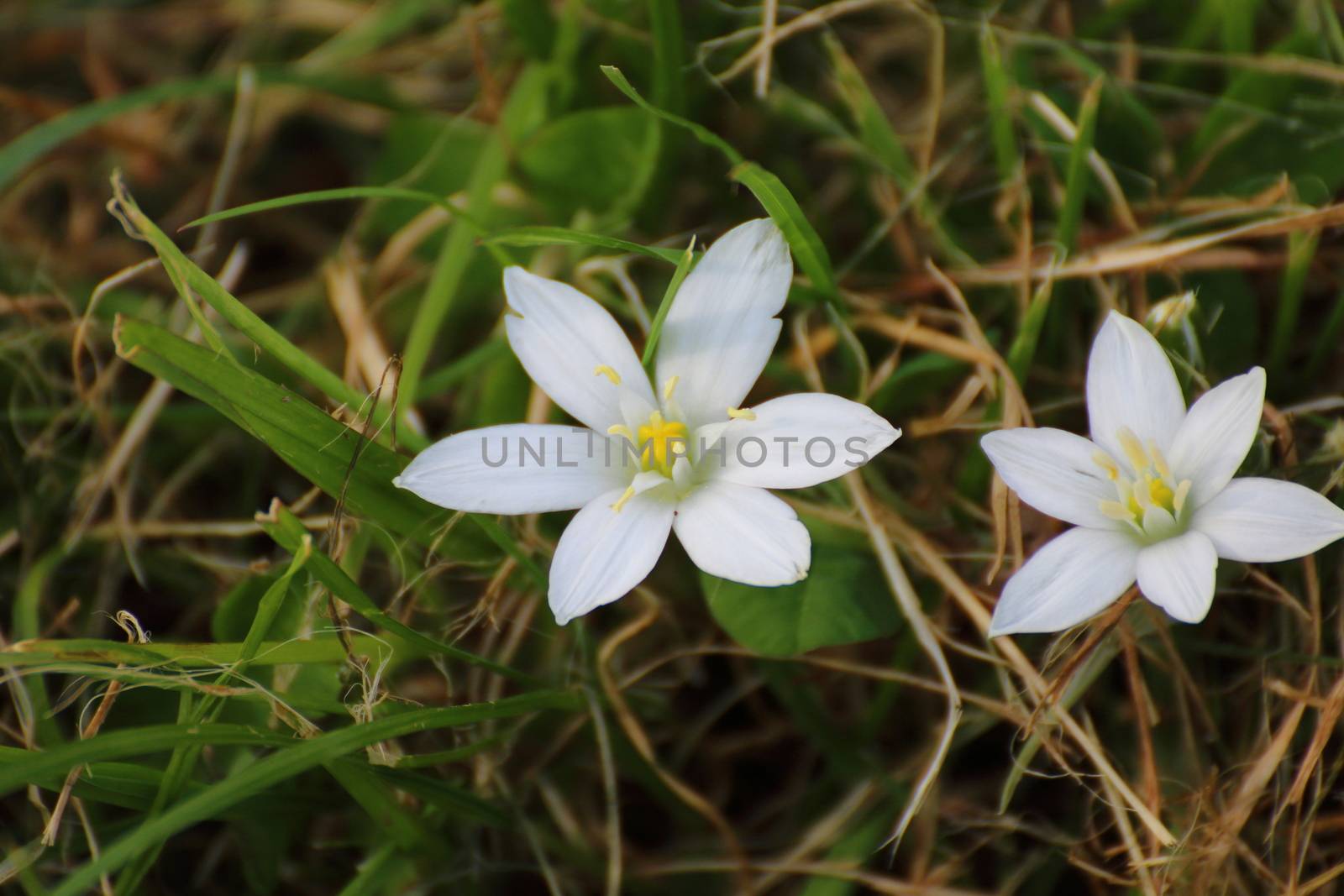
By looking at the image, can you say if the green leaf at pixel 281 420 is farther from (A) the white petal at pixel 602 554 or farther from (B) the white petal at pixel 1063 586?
(B) the white petal at pixel 1063 586

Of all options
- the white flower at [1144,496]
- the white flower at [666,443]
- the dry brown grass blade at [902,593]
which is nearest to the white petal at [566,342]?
the white flower at [666,443]

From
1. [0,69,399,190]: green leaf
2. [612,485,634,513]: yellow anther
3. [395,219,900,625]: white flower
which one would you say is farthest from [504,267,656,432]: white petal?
[0,69,399,190]: green leaf

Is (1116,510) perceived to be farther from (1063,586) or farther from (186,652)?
(186,652)

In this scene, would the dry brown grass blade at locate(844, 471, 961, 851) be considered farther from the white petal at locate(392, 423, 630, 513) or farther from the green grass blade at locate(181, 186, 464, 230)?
the green grass blade at locate(181, 186, 464, 230)

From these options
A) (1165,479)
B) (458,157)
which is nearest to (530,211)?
(458,157)

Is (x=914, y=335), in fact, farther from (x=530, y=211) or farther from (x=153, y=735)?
(x=153, y=735)

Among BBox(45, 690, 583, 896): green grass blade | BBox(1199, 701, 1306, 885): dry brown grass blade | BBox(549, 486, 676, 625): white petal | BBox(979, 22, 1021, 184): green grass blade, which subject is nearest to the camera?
BBox(45, 690, 583, 896): green grass blade
